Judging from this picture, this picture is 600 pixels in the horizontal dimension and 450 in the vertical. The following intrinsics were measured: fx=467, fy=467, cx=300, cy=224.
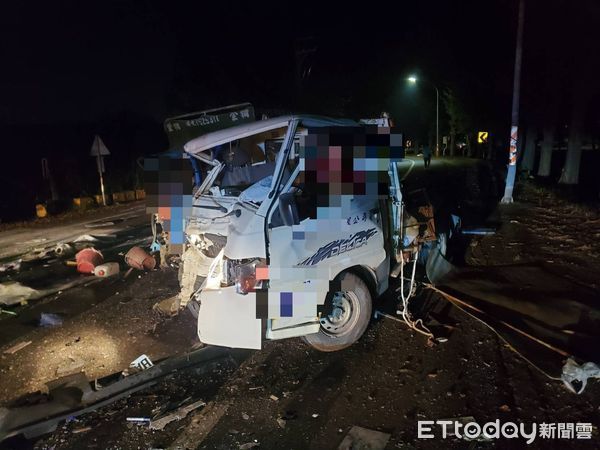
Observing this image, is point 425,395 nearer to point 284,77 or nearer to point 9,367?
point 9,367

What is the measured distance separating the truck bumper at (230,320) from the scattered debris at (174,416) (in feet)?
1.75

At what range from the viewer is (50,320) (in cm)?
601

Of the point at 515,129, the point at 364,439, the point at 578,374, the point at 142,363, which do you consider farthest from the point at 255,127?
the point at 515,129

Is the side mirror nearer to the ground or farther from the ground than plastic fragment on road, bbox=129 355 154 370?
farther from the ground

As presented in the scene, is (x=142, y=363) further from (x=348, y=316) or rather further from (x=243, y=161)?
(x=243, y=161)

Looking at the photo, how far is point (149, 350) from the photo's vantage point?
5.09 metres

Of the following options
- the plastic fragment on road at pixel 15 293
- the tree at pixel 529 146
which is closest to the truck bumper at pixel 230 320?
the plastic fragment on road at pixel 15 293

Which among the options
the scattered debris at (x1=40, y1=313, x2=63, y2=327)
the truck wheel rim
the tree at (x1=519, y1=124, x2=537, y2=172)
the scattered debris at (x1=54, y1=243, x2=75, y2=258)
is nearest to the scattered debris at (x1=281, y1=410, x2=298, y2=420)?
the truck wheel rim

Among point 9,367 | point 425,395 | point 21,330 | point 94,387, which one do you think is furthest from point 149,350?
point 425,395

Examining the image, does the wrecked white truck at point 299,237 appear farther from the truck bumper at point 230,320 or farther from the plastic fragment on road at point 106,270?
the plastic fragment on road at point 106,270

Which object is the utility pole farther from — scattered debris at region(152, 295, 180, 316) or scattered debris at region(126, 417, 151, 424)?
scattered debris at region(126, 417, 151, 424)

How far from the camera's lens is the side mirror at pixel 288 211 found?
417 centimetres

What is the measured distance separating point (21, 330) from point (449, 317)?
5.24 meters

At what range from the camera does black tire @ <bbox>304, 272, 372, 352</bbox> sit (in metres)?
4.71
